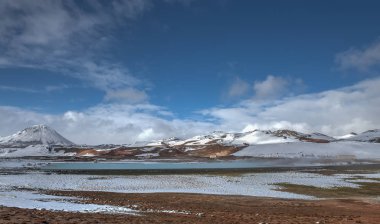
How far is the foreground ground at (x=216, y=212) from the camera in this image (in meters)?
22.3

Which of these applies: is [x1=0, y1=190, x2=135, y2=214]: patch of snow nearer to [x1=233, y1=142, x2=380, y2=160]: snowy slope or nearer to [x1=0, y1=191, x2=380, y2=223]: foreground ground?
[x1=0, y1=191, x2=380, y2=223]: foreground ground

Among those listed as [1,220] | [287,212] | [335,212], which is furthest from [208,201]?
[1,220]

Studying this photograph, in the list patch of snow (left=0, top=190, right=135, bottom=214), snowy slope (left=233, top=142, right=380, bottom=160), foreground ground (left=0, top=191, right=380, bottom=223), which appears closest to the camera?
foreground ground (left=0, top=191, right=380, bottom=223)

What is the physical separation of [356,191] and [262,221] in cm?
2741

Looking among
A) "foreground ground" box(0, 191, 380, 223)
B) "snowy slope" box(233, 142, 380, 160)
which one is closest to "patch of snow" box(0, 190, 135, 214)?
"foreground ground" box(0, 191, 380, 223)

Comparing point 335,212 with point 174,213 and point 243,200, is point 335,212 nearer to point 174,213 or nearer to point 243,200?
point 243,200

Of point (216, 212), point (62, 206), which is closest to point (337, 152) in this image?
point (216, 212)

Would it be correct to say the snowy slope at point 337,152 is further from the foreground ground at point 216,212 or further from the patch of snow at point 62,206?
the patch of snow at point 62,206

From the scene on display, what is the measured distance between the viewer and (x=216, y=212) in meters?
27.9

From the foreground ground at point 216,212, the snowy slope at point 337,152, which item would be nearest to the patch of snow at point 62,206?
the foreground ground at point 216,212

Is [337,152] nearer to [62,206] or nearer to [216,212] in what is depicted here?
[216,212]

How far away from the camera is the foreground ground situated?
73.3ft

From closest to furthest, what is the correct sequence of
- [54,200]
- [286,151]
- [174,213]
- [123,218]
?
[123,218] < [174,213] < [54,200] < [286,151]

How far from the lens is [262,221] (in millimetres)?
23719
